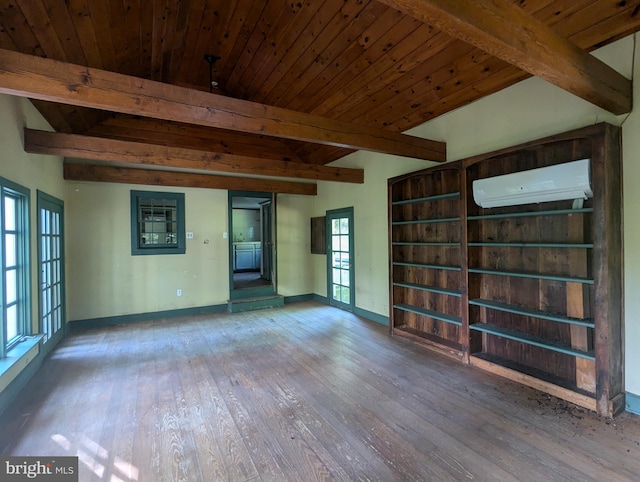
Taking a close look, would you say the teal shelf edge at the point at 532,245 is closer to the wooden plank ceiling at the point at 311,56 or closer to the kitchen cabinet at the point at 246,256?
the wooden plank ceiling at the point at 311,56

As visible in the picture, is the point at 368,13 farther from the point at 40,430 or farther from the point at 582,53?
the point at 40,430

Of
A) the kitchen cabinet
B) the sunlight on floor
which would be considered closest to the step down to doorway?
the sunlight on floor

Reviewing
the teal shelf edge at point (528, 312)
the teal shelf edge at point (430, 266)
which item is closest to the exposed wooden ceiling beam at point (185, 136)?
the teal shelf edge at point (430, 266)

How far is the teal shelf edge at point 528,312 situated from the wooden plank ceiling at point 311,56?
1.72 meters

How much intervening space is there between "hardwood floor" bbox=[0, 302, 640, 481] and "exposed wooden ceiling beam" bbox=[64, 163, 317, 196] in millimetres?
2717

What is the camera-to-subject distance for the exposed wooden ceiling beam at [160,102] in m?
1.97

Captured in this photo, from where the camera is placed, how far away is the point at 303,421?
2381mm

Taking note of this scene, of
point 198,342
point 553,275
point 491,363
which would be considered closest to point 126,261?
point 198,342

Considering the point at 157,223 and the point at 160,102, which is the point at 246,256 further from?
the point at 160,102

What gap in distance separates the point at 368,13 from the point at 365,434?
365cm

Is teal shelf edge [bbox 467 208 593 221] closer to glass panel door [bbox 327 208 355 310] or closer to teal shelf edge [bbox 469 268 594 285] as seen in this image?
teal shelf edge [bbox 469 268 594 285]

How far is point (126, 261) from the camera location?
17.5 ft

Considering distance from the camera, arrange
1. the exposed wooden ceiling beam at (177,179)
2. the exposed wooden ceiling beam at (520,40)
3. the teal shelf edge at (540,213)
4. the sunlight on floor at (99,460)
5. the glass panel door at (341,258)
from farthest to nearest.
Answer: the glass panel door at (341,258), the exposed wooden ceiling beam at (177,179), the teal shelf edge at (540,213), the sunlight on floor at (99,460), the exposed wooden ceiling beam at (520,40)

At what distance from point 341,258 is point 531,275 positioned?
3548mm
